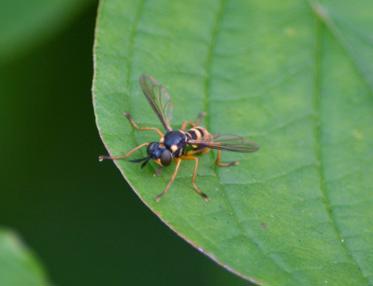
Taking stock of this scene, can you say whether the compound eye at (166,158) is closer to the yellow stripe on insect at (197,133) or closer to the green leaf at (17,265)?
the yellow stripe on insect at (197,133)

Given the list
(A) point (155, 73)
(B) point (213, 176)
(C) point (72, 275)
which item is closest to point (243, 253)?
(B) point (213, 176)

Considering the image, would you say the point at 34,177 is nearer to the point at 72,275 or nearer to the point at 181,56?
the point at 72,275

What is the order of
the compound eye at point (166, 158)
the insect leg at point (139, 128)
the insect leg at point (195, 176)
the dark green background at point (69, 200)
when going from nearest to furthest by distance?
the insect leg at point (195, 176), the insect leg at point (139, 128), the compound eye at point (166, 158), the dark green background at point (69, 200)

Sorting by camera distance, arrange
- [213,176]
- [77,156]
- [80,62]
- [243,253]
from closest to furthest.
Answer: [243,253] → [213,176] → [80,62] → [77,156]

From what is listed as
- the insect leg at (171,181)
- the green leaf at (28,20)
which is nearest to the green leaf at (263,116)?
the insect leg at (171,181)

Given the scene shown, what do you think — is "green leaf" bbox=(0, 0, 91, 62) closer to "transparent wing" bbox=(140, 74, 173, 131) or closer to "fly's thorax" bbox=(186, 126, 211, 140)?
"transparent wing" bbox=(140, 74, 173, 131)

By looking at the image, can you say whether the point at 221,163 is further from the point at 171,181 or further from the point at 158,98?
the point at 158,98
